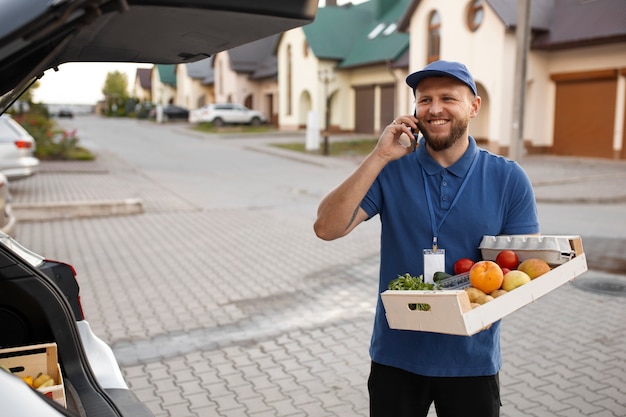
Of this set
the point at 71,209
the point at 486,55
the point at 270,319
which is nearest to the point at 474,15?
the point at 486,55

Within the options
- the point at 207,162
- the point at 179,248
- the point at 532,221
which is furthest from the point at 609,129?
the point at 532,221

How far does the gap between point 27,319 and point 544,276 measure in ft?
6.70

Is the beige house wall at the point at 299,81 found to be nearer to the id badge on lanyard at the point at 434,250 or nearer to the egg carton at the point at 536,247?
the id badge on lanyard at the point at 434,250

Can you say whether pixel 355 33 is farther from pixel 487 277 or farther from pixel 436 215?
pixel 487 277

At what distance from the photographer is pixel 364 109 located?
35.6m

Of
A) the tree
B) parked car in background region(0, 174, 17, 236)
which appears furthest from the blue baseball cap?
the tree

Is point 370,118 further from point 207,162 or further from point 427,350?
point 427,350

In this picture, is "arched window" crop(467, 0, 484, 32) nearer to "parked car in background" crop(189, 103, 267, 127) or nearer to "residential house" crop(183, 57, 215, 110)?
"parked car in background" crop(189, 103, 267, 127)

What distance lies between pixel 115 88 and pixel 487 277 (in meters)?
102

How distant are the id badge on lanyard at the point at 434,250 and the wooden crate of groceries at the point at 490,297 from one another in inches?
4.2

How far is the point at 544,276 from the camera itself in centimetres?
208

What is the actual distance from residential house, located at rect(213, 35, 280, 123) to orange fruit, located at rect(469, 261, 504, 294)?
46.7m

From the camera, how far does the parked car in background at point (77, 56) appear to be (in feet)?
4.67

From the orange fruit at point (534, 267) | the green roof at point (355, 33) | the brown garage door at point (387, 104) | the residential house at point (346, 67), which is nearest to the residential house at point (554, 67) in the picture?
the brown garage door at point (387, 104)
